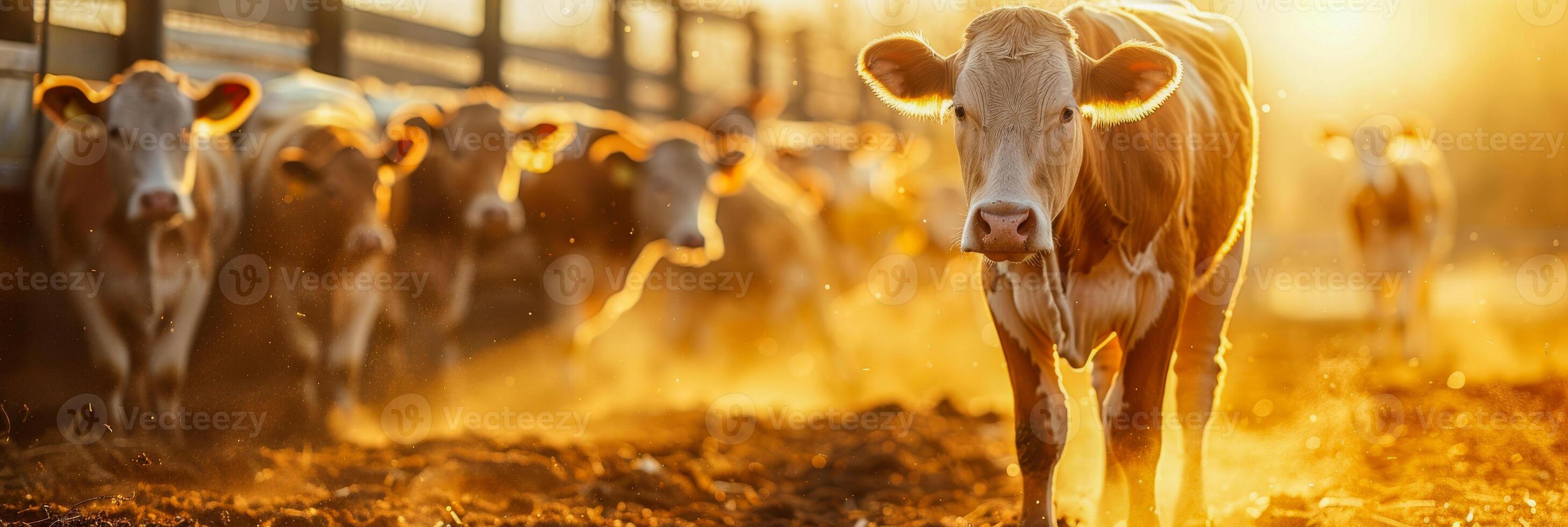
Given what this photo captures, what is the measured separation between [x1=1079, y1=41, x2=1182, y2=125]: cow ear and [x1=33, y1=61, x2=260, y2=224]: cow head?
3538 millimetres

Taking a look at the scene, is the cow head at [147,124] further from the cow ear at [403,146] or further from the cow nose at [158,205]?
the cow ear at [403,146]

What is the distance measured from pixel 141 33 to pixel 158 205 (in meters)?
1.67

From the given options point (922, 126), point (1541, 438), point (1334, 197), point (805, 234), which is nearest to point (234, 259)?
point (805, 234)

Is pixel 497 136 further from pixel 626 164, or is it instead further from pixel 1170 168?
pixel 1170 168

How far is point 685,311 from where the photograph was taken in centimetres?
820

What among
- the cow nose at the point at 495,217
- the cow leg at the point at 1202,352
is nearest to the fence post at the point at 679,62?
the cow nose at the point at 495,217

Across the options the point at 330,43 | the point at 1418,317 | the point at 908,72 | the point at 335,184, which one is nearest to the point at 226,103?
the point at 335,184

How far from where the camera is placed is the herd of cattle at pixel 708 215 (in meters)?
2.95

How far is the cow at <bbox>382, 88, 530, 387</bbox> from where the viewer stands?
246 inches

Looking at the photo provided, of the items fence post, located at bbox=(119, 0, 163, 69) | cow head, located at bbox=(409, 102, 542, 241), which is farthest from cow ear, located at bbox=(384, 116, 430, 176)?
fence post, located at bbox=(119, 0, 163, 69)

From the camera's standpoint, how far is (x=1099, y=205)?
3074 millimetres

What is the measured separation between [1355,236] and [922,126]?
8400 millimetres

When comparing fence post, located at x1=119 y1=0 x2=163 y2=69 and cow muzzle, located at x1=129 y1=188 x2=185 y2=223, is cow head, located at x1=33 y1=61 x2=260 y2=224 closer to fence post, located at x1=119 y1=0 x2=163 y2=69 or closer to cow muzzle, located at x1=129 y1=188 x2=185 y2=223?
cow muzzle, located at x1=129 y1=188 x2=185 y2=223

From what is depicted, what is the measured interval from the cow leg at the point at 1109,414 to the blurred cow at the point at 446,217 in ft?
11.5
